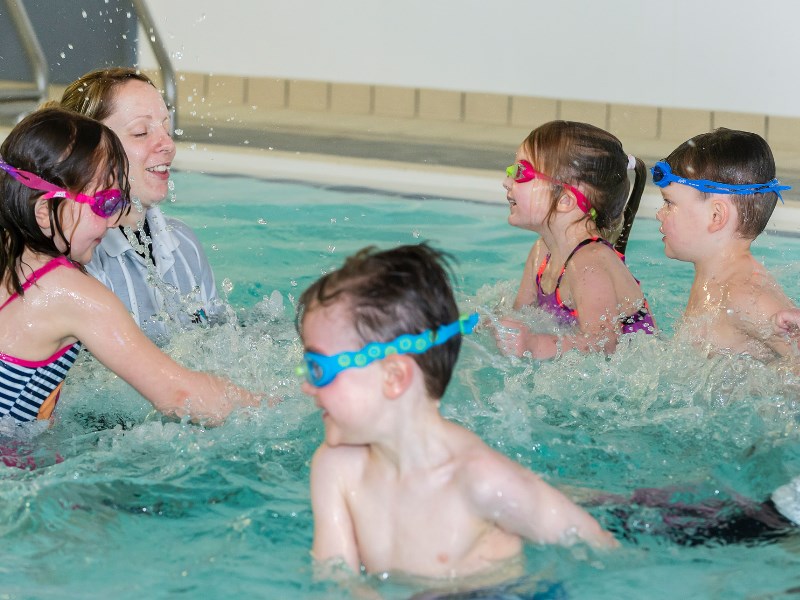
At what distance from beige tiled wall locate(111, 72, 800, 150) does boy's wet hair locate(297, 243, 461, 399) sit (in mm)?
6467

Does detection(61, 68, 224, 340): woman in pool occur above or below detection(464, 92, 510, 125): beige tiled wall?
above

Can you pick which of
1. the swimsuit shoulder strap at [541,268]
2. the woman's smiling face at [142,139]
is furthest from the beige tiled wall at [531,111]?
the woman's smiling face at [142,139]

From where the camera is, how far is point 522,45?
8711 mm

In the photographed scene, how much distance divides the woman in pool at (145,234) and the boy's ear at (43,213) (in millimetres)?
734

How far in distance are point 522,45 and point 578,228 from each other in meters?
5.03

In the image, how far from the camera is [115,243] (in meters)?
3.71

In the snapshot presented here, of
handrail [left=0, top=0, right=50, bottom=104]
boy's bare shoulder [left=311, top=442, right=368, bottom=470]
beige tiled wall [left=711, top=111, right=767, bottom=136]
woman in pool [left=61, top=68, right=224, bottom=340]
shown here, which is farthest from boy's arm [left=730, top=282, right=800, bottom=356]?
handrail [left=0, top=0, right=50, bottom=104]

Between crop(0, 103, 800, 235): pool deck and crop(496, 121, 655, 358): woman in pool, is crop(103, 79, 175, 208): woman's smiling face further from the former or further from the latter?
crop(0, 103, 800, 235): pool deck

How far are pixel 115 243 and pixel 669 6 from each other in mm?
5911

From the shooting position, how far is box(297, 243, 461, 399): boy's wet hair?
2.09m

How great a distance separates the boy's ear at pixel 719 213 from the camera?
3789 millimetres

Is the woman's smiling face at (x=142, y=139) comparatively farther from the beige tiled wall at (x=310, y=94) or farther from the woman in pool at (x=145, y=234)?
the beige tiled wall at (x=310, y=94)

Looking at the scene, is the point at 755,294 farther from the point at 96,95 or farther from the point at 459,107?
the point at 459,107

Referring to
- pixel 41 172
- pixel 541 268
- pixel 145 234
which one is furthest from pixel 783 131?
pixel 41 172
